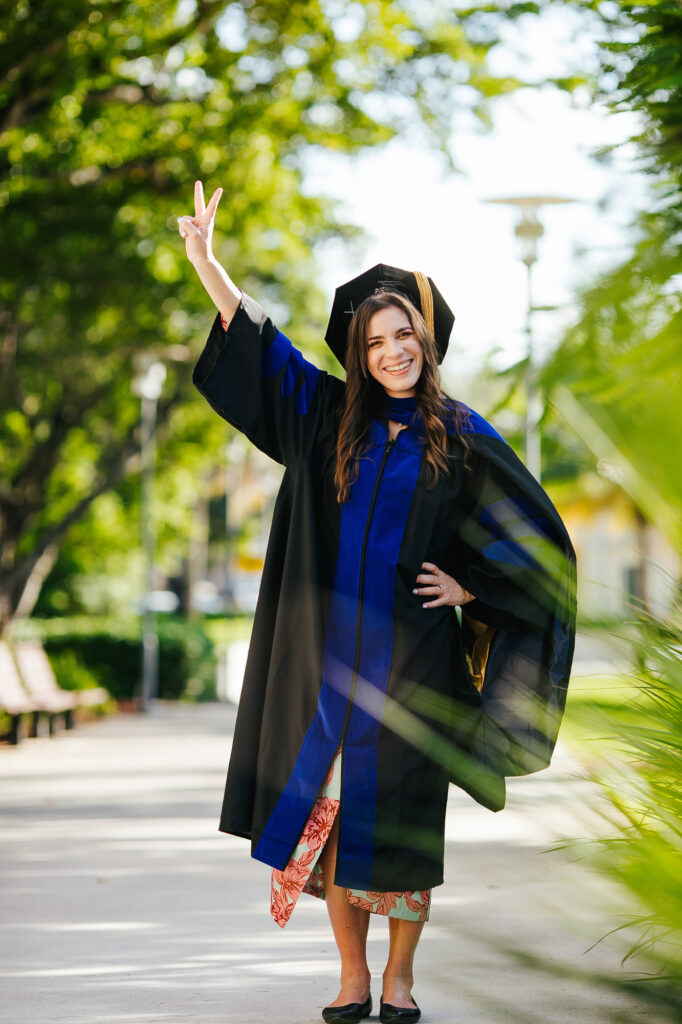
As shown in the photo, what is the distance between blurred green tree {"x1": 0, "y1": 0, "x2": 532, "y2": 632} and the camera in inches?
446

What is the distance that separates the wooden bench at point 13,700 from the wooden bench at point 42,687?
13cm

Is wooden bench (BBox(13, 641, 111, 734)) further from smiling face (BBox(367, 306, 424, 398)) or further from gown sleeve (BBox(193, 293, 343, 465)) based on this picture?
smiling face (BBox(367, 306, 424, 398))

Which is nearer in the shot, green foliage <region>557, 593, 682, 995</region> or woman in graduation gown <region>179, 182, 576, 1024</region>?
green foliage <region>557, 593, 682, 995</region>

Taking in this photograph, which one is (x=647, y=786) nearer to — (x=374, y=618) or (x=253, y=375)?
(x=374, y=618)

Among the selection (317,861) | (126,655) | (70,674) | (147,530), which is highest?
(147,530)

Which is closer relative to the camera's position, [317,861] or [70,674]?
[317,861]

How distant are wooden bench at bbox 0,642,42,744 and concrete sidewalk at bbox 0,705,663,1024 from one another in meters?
2.24

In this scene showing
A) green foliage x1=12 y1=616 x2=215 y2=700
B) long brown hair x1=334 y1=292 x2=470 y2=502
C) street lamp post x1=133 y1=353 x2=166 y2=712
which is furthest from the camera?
green foliage x1=12 y1=616 x2=215 y2=700

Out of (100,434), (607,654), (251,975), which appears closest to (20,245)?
(100,434)

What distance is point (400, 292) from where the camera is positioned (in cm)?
375

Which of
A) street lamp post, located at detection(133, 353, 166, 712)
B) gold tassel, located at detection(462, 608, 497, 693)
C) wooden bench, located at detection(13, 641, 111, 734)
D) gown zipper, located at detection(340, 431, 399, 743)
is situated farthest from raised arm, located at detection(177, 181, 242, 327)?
street lamp post, located at detection(133, 353, 166, 712)

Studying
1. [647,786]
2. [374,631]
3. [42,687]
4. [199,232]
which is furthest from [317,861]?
[42,687]

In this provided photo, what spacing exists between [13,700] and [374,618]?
30.6 feet

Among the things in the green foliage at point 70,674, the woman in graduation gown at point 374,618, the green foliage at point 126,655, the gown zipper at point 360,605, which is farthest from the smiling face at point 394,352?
the green foliage at point 126,655
